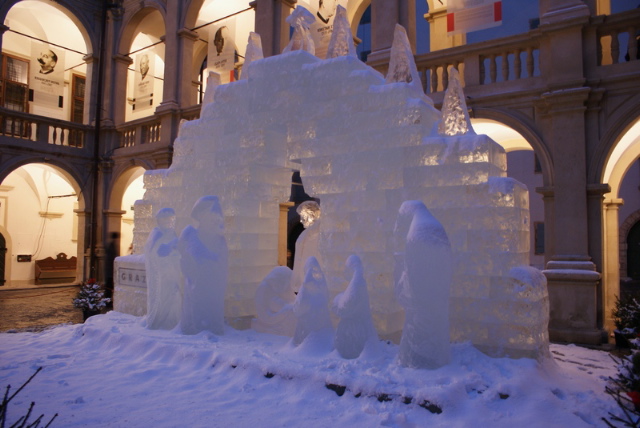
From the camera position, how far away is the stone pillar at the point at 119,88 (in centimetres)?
1725

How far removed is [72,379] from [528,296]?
463 centimetres

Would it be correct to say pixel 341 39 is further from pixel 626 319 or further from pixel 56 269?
pixel 56 269

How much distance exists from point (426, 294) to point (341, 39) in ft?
12.3

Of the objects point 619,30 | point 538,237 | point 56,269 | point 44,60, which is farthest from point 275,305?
point 56,269

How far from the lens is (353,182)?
587 centimetres

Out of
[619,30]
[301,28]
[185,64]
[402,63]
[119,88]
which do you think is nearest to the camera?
[402,63]

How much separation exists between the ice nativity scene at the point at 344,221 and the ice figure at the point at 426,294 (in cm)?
1

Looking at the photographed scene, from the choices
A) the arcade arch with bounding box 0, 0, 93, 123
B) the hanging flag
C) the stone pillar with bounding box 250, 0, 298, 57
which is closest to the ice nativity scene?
the hanging flag

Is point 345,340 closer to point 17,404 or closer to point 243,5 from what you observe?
point 17,404

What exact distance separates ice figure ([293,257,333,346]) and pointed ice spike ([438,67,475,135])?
224 centimetres

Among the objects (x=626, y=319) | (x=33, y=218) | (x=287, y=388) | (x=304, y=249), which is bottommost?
(x=287, y=388)

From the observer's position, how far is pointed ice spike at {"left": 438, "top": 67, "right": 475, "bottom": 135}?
5.60 m

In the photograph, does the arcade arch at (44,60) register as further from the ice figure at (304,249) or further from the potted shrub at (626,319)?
the potted shrub at (626,319)

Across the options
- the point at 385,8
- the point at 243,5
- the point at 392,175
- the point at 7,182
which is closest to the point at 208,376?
the point at 392,175
